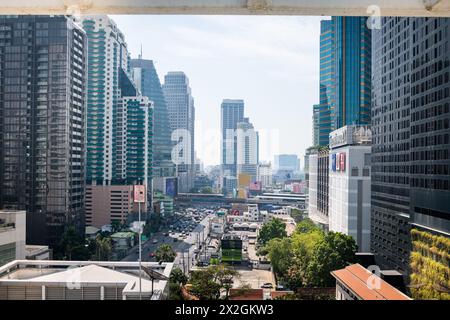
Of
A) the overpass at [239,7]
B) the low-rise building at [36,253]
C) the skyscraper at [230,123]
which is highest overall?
the overpass at [239,7]

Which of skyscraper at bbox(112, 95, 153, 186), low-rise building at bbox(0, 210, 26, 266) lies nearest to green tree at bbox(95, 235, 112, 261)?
low-rise building at bbox(0, 210, 26, 266)

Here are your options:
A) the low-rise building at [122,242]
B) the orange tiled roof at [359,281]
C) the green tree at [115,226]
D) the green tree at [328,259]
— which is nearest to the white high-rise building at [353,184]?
the green tree at [328,259]

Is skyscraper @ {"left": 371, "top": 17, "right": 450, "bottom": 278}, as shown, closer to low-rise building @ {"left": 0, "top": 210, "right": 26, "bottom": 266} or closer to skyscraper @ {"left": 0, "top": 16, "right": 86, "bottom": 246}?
low-rise building @ {"left": 0, "top": 210, "right": 26, "bottom": 266}

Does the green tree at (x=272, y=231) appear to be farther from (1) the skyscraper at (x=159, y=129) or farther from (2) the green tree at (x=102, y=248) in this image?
(1) the skyscraper at (x=159, y=129)

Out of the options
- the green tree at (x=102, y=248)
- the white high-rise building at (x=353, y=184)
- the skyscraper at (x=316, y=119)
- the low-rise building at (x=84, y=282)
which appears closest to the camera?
the low-rise building at (x=84, y=282)

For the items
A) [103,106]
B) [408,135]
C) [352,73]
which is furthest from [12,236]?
[352,73]

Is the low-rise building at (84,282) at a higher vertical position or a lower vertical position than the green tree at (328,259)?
higher
